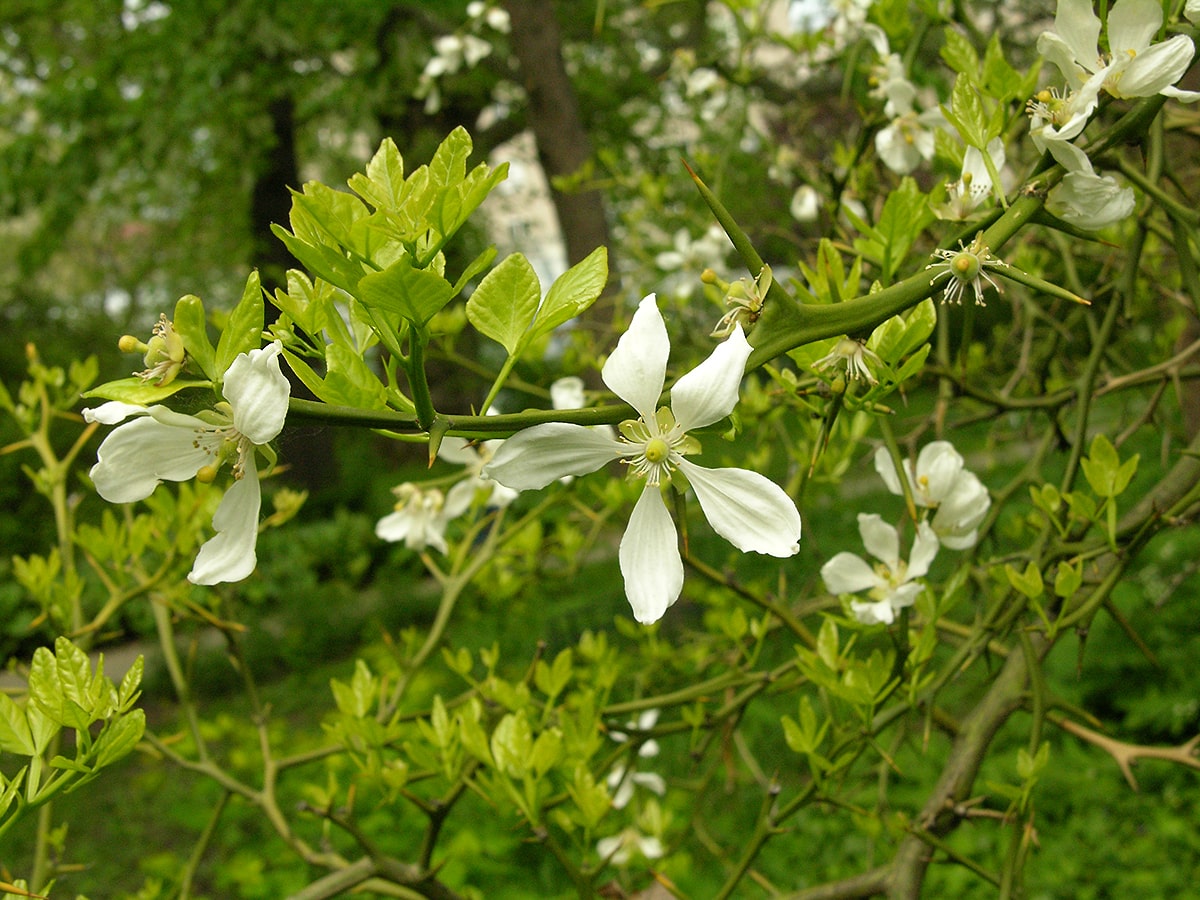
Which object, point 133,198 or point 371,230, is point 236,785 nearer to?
point 371,230

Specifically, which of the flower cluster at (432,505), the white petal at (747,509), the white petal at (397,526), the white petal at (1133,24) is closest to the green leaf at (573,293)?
the white petal at (747,509)

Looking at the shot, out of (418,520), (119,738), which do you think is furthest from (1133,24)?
(418,520)

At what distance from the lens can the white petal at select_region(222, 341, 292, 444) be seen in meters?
0.53

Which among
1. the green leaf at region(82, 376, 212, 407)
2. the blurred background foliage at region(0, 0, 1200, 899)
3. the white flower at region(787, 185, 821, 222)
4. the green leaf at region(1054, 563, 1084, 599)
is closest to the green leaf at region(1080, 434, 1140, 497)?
the green leaf at region(1054, 563, 1084, 599)

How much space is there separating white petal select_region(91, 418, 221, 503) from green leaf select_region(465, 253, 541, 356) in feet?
0.63

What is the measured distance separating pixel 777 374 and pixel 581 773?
1.69ft

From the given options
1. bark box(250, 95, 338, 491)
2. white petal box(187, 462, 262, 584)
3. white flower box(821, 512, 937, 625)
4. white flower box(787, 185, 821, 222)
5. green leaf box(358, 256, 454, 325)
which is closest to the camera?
green leaf box(358, 256, 454, 325)

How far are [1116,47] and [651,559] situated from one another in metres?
0.55

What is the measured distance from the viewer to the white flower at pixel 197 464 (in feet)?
1.90

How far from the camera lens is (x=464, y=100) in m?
7.70

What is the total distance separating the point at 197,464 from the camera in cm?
61

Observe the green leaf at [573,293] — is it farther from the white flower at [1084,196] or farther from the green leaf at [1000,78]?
the green leaf at [1000,78]

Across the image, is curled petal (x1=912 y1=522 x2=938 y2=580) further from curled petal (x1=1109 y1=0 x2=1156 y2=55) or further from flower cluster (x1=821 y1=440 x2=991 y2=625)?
curled petal (x1=1109 y1=0 x2=1156 y2=55)

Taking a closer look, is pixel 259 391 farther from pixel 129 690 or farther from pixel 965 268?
pixel 965 268
